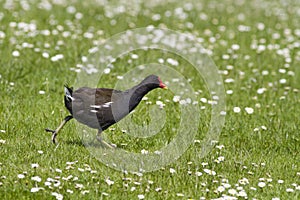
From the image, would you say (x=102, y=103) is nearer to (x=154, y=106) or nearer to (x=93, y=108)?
(x=93, y=108)

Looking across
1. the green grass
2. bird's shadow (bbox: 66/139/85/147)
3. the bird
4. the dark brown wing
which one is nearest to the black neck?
the bird

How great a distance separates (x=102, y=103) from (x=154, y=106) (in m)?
2.00

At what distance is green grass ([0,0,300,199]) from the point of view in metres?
6.20

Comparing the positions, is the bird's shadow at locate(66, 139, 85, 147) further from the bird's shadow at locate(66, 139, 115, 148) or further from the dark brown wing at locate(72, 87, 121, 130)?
the dark brown wing at locate(72, 87, 121, 130)

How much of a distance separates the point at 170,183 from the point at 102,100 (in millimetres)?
1296

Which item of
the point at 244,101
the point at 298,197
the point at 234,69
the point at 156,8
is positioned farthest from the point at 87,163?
the point at 156,8

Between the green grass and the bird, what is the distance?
1.30ft

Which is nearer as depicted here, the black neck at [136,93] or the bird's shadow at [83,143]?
the black neck at [136,93]

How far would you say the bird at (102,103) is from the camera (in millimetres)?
6883

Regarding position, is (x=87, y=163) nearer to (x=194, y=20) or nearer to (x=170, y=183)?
(x=170, y=183)

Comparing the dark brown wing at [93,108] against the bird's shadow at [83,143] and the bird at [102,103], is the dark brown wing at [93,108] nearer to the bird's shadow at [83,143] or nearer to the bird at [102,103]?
the bird at [102,103]

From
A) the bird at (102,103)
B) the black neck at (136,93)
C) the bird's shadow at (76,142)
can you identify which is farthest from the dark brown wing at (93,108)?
the bird's shadow at (76,142)

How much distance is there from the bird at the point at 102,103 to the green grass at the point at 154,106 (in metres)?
0.40

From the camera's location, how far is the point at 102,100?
273 inches
